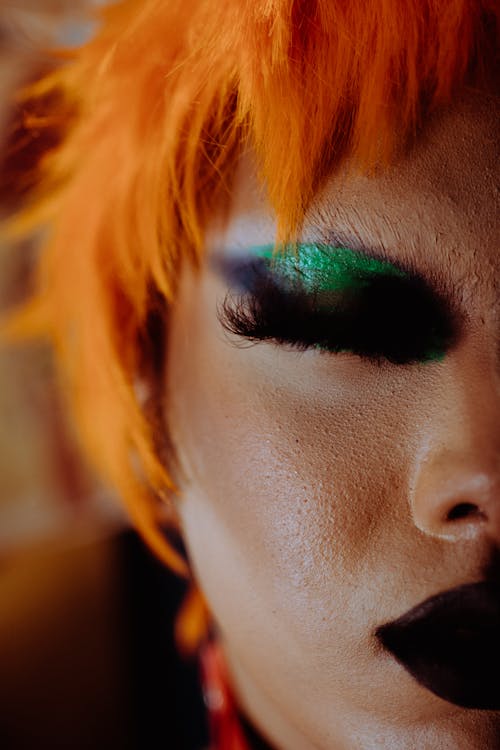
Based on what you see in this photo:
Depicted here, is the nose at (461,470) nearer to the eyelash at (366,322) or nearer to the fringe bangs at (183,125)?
the eyelash at (366,322)

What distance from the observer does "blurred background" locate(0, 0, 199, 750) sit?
125 cm

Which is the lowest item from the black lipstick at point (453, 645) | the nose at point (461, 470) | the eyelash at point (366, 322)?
the black lipstick at point (453, 645)

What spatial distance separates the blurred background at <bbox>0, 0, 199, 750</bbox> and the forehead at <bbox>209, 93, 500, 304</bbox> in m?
0.96

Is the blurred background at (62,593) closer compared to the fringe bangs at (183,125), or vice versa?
the fringe bangs at (183,125)

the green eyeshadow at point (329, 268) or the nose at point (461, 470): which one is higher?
the green eyeshadow at point (329, 268)

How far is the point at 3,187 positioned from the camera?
885 mm

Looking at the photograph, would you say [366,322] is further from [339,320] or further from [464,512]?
[464,512]

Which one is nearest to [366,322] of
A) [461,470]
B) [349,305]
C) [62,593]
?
[349,305]

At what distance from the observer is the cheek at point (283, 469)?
19.4 inches

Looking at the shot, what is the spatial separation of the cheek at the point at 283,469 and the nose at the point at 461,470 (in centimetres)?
2

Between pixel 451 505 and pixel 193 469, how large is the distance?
0.24 m

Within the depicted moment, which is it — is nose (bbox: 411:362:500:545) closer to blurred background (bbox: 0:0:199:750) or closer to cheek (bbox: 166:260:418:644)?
cheek (bbox: 166:260:418:644)

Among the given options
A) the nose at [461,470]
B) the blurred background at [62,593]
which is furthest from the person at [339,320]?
the blurred background at [62,593]

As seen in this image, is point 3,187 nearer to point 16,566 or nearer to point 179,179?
point 179,179
